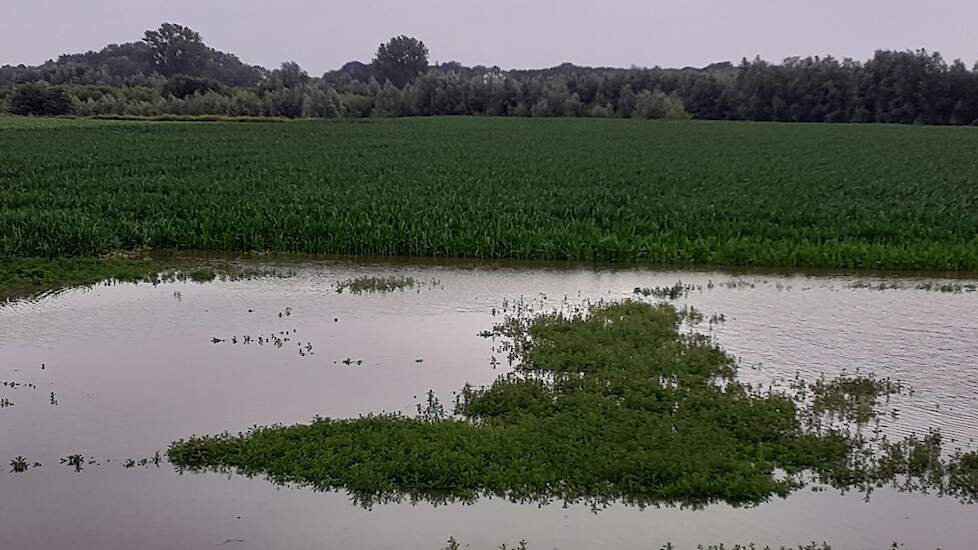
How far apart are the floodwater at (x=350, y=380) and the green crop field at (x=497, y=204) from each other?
3.57 feet

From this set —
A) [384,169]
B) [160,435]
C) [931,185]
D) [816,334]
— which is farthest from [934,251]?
[384,169]

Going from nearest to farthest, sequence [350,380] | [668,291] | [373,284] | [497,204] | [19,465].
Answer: [19,465], [350,380], [668,291], [373,284], [497,204]

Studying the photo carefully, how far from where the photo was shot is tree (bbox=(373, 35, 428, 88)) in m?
155

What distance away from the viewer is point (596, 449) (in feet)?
23.5

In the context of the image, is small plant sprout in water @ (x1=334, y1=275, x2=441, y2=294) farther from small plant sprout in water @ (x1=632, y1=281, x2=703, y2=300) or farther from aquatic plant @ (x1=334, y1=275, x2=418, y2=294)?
small plant sprout in water @ (x1=632, y1=281, x2=703, y2=300)

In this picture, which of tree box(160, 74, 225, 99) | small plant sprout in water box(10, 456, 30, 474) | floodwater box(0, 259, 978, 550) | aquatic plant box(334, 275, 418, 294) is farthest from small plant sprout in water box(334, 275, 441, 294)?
tree box(160, 74, 225, 99)

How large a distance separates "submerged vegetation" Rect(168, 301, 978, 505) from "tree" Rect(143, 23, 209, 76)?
542ft

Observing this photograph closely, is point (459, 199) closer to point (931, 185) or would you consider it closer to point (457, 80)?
point (931, 185)

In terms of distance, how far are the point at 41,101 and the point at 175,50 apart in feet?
294

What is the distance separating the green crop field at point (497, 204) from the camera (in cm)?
1581

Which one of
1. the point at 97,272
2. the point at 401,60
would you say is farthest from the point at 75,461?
the point at 401,60

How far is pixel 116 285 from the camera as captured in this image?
13648mm

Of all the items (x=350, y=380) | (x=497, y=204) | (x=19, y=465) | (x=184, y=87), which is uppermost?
(x=184, y=87)

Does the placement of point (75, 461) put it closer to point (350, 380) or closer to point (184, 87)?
point (350, 380)
